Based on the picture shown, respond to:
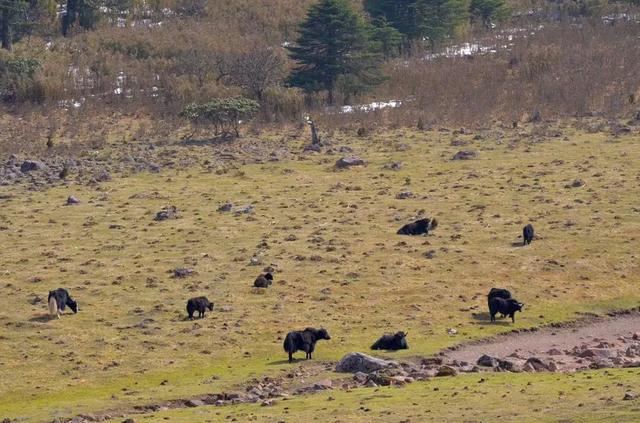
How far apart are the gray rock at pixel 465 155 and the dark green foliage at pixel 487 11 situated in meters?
34.9

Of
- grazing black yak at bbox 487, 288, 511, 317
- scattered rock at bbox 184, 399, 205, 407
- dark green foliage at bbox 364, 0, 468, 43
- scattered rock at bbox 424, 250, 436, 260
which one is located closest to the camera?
scattered rock at bbox 184, 399, 205, 407

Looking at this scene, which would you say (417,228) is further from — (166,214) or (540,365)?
(540,365)

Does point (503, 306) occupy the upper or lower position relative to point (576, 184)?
lower

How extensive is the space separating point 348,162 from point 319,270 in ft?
60.3

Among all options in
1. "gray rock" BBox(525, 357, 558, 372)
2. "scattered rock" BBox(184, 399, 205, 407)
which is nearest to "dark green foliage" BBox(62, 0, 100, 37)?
"gray rock" BBox(525, 357, 558, 372)

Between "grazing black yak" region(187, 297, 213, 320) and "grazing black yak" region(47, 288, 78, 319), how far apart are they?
134 inches

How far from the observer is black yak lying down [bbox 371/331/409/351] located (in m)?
34.4

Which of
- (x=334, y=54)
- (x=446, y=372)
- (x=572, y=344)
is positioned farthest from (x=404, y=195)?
(x=334, y=54)

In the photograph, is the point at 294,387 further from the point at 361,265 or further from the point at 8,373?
the point at 361,265

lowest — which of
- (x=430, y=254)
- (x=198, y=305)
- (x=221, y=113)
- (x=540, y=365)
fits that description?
(x=540, y=365)

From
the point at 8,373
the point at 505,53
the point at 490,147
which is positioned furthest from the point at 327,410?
the point at 505,53

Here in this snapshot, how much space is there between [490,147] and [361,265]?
71.0ft

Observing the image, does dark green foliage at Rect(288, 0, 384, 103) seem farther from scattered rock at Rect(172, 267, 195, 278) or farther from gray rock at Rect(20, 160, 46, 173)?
scattered rock at Rect(172, 267, 195, 278)

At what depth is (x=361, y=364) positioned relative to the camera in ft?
105
